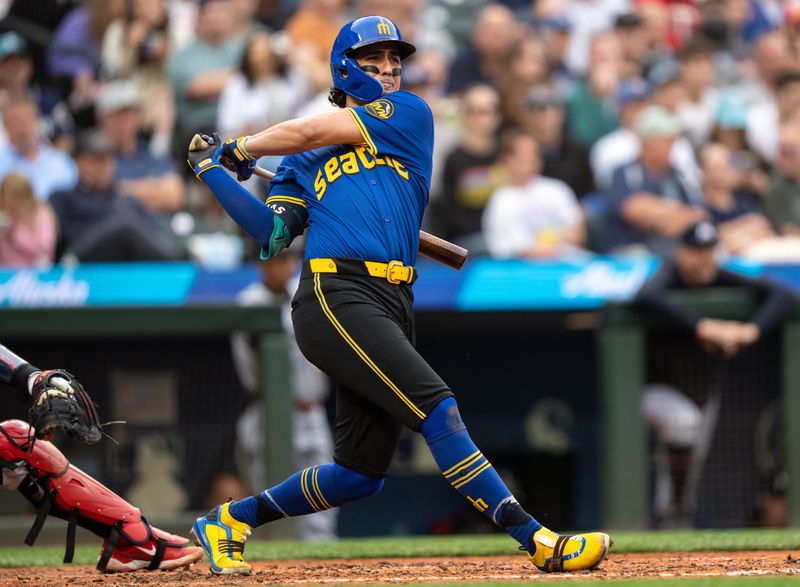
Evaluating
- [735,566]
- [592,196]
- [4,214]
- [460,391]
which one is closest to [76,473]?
[735,566]

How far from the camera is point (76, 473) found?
185 inches

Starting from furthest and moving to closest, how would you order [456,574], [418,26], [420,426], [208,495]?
1. [418,26]
2. [208,495]
3. [456,574]
4. [420,426]

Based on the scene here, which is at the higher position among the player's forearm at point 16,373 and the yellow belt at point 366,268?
the yellow belt at point 366,268

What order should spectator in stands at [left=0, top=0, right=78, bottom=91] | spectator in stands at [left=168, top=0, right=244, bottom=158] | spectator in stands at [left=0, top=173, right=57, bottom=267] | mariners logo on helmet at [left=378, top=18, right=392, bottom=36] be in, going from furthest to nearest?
spectator in stands at [left=0, top=0, right=78, bottom=91]
spectator in stands at [left=168, top=0, right=244, bottom=158]
spectator in stands at [left=0, top=173, right=57, bottom=267]
mariners logo on helmet at [left=378, top=18, right=392, bottom=36]

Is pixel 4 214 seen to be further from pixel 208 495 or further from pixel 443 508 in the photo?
pixel 443 508

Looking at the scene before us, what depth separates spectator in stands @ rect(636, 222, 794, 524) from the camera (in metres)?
7.50

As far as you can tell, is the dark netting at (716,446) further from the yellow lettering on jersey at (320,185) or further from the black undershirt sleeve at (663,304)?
the yellow lettering on jersey at (320,185)

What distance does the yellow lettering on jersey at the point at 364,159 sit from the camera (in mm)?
4316

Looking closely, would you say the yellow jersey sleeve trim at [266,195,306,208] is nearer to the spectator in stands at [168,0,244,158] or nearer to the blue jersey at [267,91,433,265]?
the blue jersey at [267,91,433,265]

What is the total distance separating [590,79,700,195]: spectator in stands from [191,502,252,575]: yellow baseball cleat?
4.95 m

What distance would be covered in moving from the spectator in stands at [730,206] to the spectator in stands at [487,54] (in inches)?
63.6

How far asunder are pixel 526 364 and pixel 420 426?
456cm

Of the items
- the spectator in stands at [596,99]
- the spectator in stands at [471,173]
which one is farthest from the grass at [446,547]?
the spectator in stands at [596,99]

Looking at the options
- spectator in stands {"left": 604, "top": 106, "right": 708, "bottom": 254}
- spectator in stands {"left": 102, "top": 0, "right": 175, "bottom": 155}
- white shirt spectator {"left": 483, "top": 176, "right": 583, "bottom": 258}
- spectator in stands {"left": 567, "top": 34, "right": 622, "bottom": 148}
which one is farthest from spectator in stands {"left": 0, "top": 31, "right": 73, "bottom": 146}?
spectator in stands {"left": 604, "top": 106, "right": 708, "bottom": 254}
